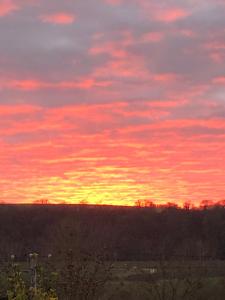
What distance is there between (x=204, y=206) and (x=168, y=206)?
7564 mm

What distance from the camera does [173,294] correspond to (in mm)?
12023

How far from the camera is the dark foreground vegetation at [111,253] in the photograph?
9.47 meters

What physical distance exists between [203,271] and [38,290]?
6.70 meters

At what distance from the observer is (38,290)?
7.85 m

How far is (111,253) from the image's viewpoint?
42.8 ft

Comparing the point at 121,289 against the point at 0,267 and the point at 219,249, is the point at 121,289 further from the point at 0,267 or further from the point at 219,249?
the point at 219,249

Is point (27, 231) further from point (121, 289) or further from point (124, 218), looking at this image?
point (121, 289)

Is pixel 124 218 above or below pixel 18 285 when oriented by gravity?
above

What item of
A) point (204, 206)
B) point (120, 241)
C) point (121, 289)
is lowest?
point (121, 289)

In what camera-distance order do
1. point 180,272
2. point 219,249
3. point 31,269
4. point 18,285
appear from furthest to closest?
point 219,249, point 180,272, point 31,269, point 18,285

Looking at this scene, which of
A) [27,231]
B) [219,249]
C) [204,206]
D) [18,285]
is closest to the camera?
[18,285]

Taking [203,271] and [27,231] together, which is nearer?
[203,271]

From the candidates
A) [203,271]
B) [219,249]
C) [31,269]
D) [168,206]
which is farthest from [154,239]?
[31,269]

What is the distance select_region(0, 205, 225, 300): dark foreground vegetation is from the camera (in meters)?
9.47
